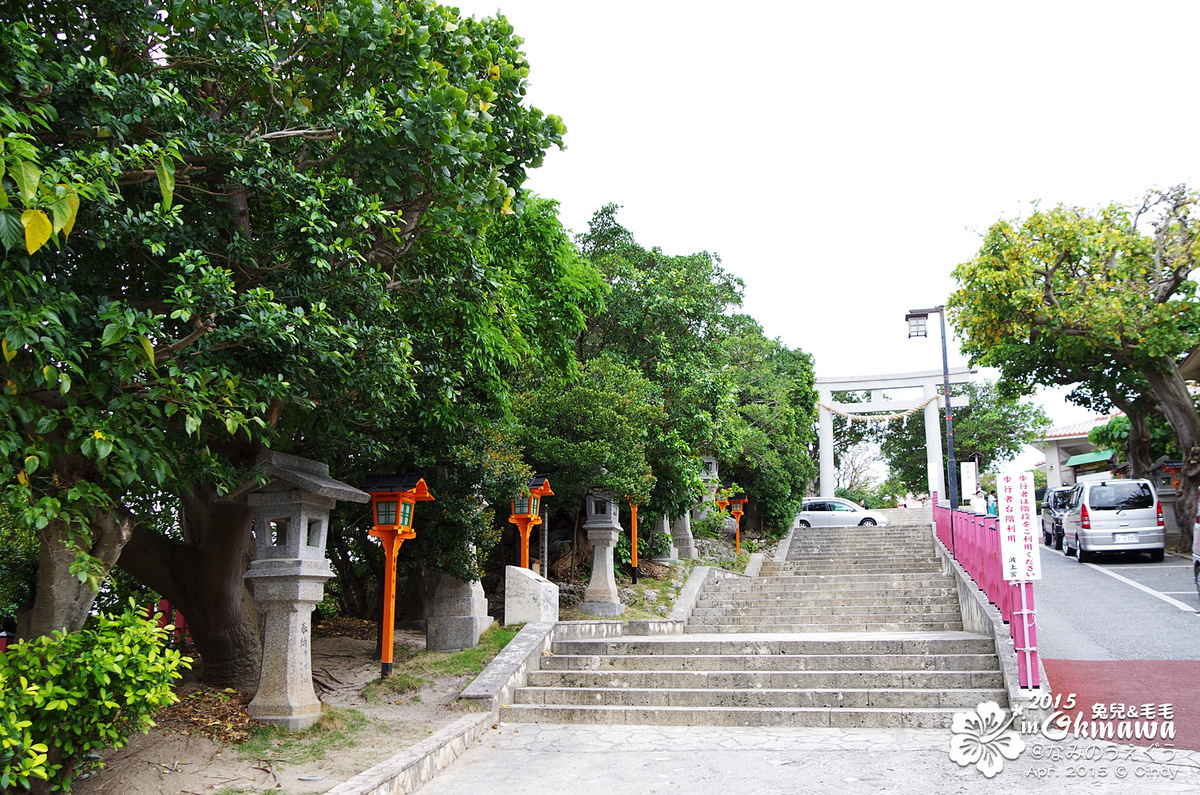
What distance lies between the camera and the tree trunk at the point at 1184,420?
17.3 meters

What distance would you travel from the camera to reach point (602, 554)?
44.0 feet

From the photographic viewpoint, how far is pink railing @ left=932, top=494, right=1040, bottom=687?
23.0 ft

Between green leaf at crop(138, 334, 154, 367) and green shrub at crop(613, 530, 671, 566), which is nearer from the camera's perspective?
green leaf at crop(138, 334, 154, 367)

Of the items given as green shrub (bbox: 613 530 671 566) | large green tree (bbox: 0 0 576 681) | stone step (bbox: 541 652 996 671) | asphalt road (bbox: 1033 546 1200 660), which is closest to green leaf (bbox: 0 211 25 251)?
large green tree (bbox: 0 0 576 681)

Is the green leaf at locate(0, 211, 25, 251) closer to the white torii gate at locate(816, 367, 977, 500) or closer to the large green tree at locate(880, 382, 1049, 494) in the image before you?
the white torii gate at locate(816, 367, 977, 500)

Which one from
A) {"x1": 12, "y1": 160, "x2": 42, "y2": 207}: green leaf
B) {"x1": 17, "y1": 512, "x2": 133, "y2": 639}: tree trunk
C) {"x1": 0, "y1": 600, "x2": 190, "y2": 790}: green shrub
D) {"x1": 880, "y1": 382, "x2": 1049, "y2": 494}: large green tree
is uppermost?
{"x1": 880, "y1": 382, "x2": 1049, "y2": 494}: large green tree

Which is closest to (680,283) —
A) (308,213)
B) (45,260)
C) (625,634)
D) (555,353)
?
(555,353)

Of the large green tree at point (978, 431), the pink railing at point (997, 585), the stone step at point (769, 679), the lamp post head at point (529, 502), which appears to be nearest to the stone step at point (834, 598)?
the pink railing at point (997, 585)

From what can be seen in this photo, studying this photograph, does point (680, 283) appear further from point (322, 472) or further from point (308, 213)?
point (308, 213)

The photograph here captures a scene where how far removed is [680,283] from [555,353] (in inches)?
178

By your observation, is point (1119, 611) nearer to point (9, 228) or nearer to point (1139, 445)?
point (1139, 445)

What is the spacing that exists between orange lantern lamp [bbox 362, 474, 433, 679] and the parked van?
50.0 ft

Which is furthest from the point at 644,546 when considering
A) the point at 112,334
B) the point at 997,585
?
the point at 112,334

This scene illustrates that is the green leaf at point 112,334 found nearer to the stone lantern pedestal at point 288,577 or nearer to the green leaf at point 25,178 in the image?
the green leaf at point 25,178
